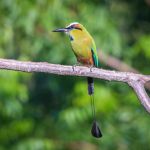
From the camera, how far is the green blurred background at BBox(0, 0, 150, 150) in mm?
6699

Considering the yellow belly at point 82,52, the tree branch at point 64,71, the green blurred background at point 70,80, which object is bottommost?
the tree branch at point 64,71

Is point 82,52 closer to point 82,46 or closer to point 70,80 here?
point 82,46

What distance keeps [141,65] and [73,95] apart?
776 mm

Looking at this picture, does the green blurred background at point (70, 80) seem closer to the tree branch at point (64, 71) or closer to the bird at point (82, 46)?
the bird at point (82, 46)

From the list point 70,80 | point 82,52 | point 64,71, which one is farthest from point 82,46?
point 70,80

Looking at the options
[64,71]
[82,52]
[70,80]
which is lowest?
[64,71]

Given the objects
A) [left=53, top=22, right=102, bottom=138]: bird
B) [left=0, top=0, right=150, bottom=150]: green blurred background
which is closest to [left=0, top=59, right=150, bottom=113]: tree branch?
[left=53, top=22, right=102, bottom=138]: bird

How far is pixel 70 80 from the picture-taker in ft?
27.4

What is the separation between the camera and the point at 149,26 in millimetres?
8164

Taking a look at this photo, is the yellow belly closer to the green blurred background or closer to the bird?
the bird

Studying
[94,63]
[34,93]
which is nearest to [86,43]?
[94,63]

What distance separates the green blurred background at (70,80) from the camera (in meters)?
6.70

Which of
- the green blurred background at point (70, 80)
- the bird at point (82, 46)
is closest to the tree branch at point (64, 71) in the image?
the bird at point (82, 46)

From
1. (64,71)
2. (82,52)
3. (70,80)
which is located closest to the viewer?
(64,71)
